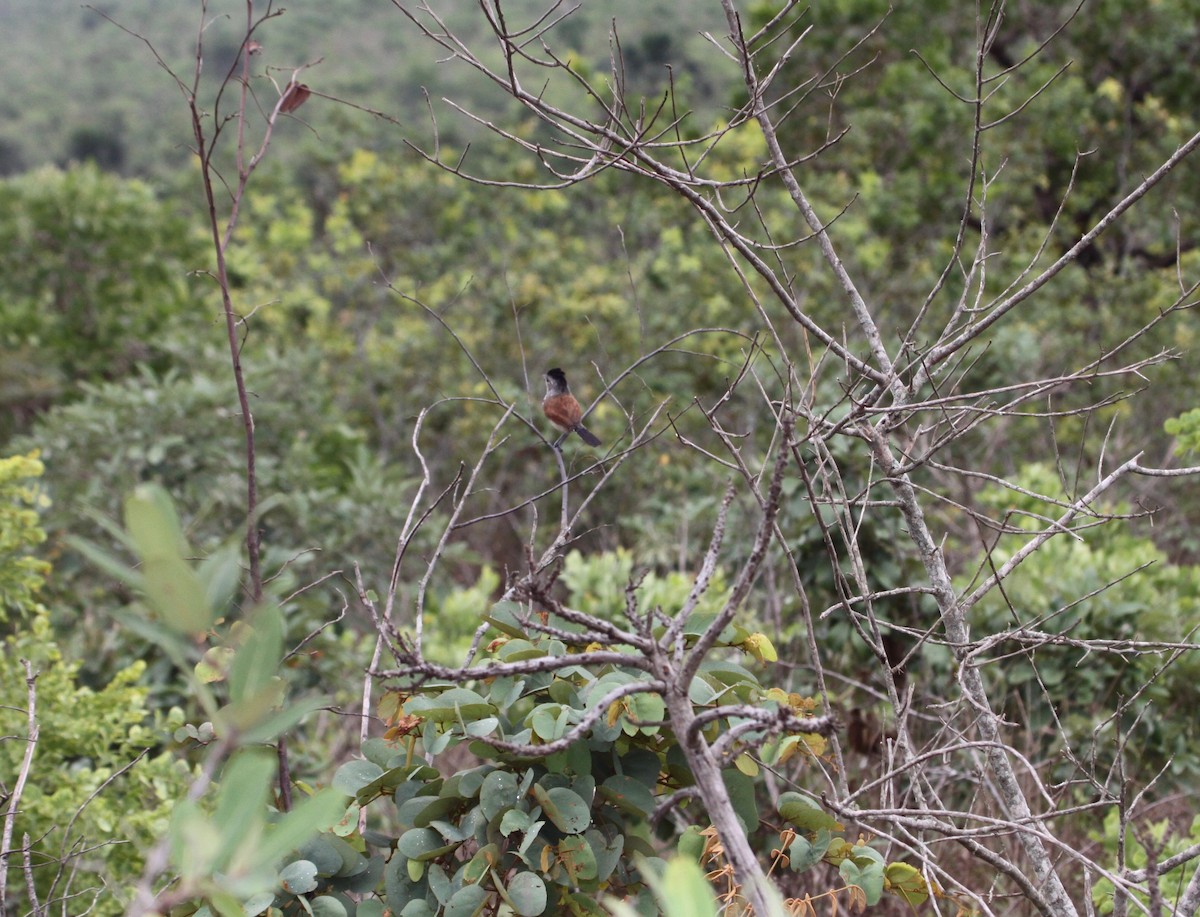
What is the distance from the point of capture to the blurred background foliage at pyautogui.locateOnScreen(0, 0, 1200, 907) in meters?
3.53

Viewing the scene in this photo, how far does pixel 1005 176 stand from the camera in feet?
26.7

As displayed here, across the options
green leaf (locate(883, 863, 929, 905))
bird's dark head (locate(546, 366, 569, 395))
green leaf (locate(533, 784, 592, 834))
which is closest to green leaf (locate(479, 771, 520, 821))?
green leaf (locate(533, 784, 592, 834))

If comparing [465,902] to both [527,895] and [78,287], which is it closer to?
[527,895]

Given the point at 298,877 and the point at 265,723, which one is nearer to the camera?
the point at 265,723

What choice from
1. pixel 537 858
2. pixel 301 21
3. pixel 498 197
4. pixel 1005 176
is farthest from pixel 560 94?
pixel 537 858

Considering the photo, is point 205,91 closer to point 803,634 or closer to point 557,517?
point 557,517

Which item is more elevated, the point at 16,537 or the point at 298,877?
the point at 16,537

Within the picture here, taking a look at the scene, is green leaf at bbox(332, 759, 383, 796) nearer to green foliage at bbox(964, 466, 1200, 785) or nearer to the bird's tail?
the bird's tail

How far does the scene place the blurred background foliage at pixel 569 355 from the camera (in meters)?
3.53

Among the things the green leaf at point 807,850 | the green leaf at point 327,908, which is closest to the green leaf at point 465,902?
the green leaf at point 327,908

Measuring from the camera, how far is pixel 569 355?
7.05 m

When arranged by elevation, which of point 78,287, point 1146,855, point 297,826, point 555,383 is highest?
point 78,287

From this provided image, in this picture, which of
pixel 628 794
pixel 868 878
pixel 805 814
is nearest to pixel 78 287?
pixel 628 794

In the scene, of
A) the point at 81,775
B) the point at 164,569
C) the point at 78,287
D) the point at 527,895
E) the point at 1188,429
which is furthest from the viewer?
the point at 78,287
